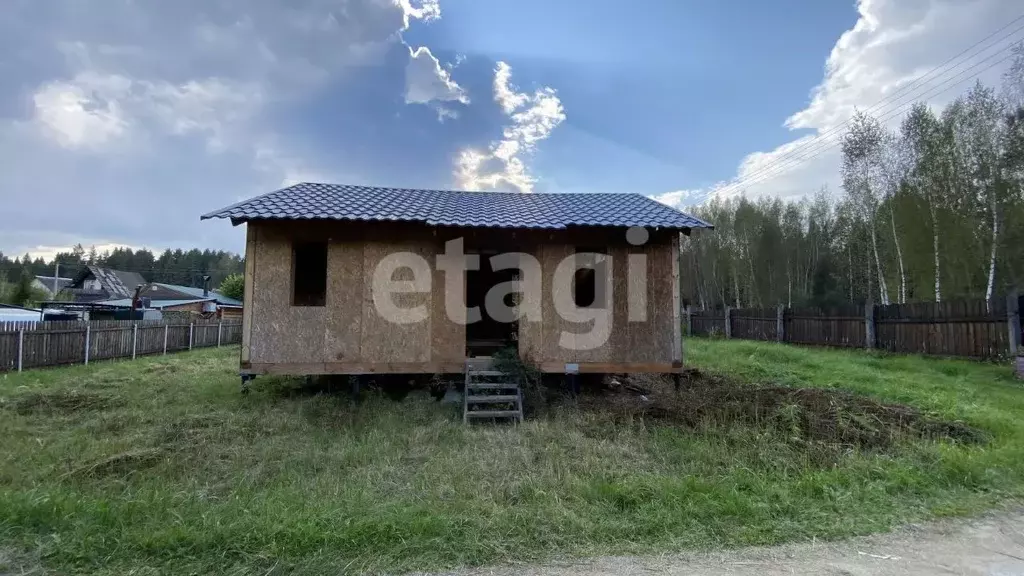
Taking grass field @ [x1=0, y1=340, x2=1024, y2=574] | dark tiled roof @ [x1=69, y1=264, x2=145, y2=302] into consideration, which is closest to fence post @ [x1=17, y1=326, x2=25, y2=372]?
grass field @ [x1=0, y1=340, x2=1024, y2=574]

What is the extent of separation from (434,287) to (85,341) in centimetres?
1110

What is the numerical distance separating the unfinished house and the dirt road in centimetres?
509

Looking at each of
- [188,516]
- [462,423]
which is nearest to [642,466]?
[462,423]

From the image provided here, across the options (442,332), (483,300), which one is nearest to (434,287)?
(442,332)

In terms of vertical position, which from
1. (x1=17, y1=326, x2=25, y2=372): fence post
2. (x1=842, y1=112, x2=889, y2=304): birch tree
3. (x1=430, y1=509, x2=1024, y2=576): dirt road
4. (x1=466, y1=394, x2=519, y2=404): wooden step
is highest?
(x1=842, y1=112, x2=889, y2=304): birch tree

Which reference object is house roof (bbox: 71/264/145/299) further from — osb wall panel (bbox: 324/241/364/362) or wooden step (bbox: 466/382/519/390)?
wooden step (bbox: 466/382/519/390)

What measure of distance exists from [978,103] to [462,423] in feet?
63.6

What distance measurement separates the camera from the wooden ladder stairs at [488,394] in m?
6.82

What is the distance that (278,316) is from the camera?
7730 millimetres

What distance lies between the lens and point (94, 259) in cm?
6506

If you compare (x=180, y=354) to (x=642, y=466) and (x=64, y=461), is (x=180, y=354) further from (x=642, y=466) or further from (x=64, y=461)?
(x=642, y=466)

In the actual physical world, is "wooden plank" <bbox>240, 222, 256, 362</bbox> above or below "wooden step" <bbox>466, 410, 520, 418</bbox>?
above

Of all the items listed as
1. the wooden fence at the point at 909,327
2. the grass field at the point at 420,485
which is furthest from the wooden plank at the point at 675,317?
the wooden fence at the point at 909,327

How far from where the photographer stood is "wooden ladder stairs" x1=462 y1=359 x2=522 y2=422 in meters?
6.82
